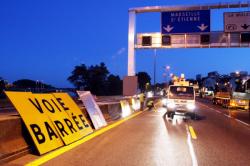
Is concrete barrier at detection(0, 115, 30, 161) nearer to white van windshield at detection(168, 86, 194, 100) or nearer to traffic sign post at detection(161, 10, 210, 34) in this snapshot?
white van windshield at detection(168, 86, 194, 100)

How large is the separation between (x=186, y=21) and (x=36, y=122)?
27.2m

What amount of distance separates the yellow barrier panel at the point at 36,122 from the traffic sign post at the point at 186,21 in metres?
26.0

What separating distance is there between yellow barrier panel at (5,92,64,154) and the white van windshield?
51.1 feet

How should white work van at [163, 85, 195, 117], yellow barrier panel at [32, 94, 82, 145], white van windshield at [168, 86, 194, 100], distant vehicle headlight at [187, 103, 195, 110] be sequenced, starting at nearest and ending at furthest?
yellow barrier panel at [32, 94, 82, 145], distant vehicle headlight at [187, 103, 195, 110], white work van at [163, 85, 195, 117], white van windshield at [168, 86, 194, 100]

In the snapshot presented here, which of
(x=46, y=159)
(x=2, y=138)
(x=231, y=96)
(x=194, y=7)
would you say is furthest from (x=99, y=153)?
(x=231, y=96)

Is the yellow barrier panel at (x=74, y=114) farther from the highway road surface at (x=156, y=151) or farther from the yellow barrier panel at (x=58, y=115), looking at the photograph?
the highway road surface at (x=156, y=151)

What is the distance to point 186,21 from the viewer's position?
35.4m

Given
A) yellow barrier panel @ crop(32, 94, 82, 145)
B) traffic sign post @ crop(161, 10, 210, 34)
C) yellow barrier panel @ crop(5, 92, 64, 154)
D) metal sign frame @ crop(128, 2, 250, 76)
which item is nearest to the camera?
yellow barrier panel @ crop(5, 92, 64, 154)

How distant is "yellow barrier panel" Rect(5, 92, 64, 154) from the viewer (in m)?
9.72

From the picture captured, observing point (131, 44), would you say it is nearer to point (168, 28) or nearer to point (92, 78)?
point (168, 28)

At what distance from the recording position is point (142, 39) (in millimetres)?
38312

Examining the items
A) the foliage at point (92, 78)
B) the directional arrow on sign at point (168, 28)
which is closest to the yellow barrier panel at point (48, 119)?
the directional arrow on sign at point (168, 28)

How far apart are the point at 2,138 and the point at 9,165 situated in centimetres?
79

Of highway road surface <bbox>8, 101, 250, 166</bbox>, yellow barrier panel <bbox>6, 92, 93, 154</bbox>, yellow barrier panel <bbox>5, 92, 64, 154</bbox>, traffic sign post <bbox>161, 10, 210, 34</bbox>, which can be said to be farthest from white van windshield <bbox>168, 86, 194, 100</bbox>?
yellow barrier panel <bbox>5, 92, 64, 154</bbox>
